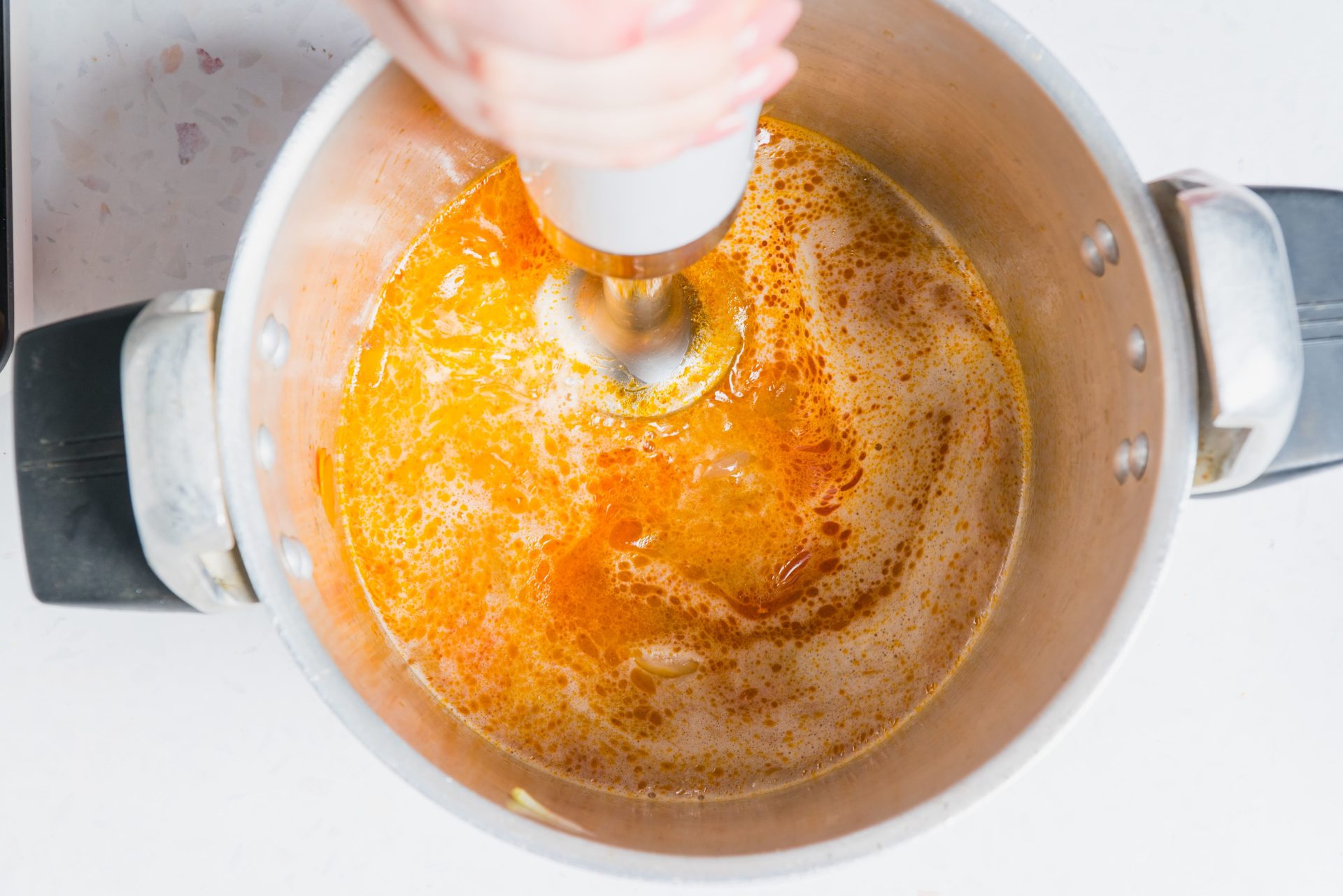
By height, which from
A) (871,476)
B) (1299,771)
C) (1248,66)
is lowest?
(1299,771)

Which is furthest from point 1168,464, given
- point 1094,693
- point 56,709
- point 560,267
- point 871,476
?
point 56,709

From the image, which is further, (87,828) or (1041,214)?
(87,828)

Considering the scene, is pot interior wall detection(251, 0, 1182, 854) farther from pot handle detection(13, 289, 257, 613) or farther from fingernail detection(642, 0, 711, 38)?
fingernail detection(642, 0, 711, 38)

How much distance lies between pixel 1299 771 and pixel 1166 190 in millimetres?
448

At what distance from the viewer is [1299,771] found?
2.16ft

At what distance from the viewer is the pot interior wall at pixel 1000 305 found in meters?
0.47

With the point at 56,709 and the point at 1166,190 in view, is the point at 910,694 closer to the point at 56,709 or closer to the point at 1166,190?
the point at 1166,190

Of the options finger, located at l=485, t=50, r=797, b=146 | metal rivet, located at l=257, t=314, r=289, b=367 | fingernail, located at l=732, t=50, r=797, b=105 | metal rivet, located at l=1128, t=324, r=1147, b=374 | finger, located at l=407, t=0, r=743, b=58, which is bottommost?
metal rivet, located at l=257, t=314, r=289, b=367

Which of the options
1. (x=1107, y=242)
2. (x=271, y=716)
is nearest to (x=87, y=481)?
(x=271, y=716)

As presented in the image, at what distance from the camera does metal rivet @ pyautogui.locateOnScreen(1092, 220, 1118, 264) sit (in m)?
0.46

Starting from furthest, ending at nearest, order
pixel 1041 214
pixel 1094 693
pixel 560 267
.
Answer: pixel 560 267 → pixel 1041 214 → pixel 1094 693

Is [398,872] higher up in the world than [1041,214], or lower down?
lower down

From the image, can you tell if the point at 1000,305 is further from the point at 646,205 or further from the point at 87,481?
the point at 87,481

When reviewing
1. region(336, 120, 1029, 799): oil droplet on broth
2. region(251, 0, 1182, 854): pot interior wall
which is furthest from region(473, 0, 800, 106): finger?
region(336, 120, 1029, 799): oil droplet on broth
